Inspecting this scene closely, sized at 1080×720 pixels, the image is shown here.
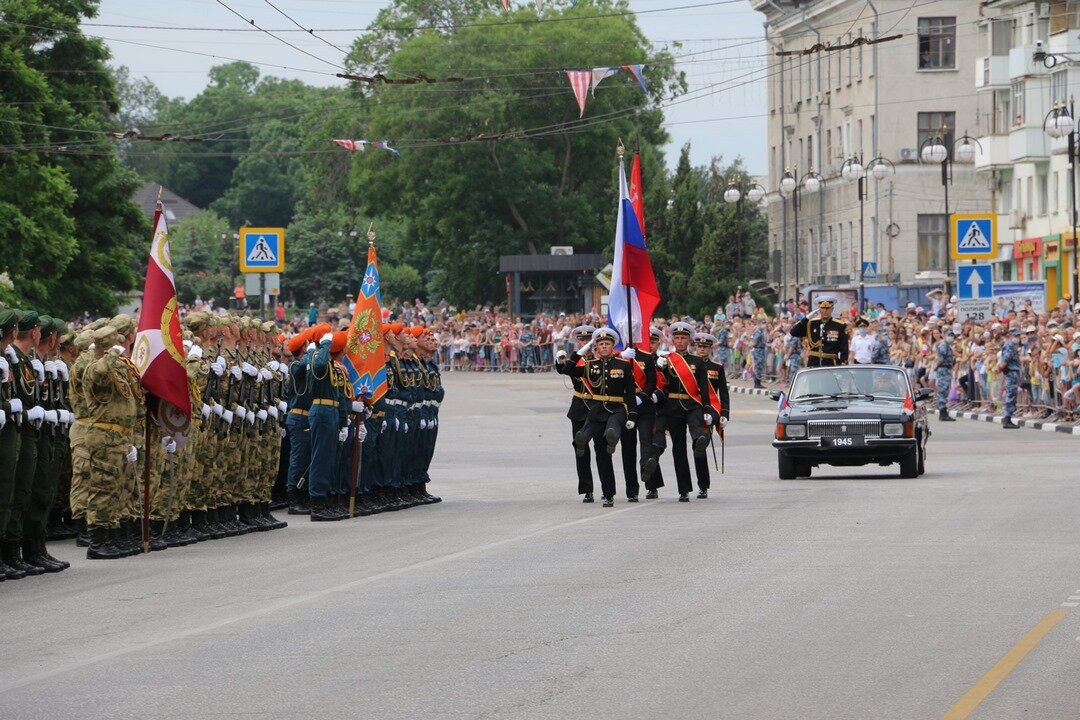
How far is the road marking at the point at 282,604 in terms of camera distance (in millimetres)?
10250

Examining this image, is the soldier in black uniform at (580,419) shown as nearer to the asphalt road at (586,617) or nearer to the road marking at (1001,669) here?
the asphalt road at (586,617)

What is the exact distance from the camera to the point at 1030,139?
2633 inches

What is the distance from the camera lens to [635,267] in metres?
25.4

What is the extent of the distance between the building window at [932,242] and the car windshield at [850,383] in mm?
56912

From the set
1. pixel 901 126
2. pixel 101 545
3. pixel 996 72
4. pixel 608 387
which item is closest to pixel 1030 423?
pixel 608 387

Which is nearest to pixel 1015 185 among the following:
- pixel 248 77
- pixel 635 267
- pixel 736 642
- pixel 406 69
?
pixel 406 69

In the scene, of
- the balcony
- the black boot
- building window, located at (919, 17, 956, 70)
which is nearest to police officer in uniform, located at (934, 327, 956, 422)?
the black boot

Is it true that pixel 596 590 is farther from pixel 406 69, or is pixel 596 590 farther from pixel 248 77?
pixel 248 77

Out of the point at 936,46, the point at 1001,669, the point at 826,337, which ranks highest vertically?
the point at 936,46

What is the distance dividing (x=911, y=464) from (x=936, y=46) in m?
59.0

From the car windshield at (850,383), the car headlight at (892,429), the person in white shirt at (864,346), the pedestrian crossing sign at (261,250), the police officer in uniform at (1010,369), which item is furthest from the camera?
the person in white shirt at (864,346)

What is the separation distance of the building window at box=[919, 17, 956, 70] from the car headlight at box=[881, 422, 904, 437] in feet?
192

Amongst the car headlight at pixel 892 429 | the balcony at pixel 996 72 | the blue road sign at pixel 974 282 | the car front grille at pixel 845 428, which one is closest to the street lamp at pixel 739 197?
the balcony at pixel 996 72

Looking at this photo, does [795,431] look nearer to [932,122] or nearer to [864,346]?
[864,346]
